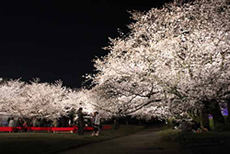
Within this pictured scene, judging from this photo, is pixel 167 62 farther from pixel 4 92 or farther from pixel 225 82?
pixel 4 92

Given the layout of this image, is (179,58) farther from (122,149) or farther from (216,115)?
(122,149)

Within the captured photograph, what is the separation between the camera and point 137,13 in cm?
1466

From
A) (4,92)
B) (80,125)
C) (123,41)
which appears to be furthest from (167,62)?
(4,92)

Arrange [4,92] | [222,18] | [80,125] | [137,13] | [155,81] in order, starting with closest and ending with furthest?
[222,18], [155,81], [137,13], [80,125], [4,92]

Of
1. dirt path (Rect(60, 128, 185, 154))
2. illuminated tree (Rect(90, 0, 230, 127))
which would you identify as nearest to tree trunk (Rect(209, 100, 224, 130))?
illuminated tree (Rect(90, 0, 230, 127))

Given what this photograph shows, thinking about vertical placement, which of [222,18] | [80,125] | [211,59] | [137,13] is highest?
[137,13]

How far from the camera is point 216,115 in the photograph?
1434 centimetres

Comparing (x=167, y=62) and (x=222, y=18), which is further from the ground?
(x=222, y=18)

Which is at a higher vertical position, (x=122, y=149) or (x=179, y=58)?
(x=179, y=58)

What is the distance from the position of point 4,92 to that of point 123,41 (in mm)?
28645

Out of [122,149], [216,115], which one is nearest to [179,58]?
[216,115]

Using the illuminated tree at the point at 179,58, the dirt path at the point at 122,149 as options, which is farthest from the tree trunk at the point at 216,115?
the dirt path at the point at 122,149

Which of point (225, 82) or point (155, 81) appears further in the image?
point (155, 81)

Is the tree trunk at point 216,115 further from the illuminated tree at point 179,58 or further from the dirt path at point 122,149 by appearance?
the dirt path at point 122,149
